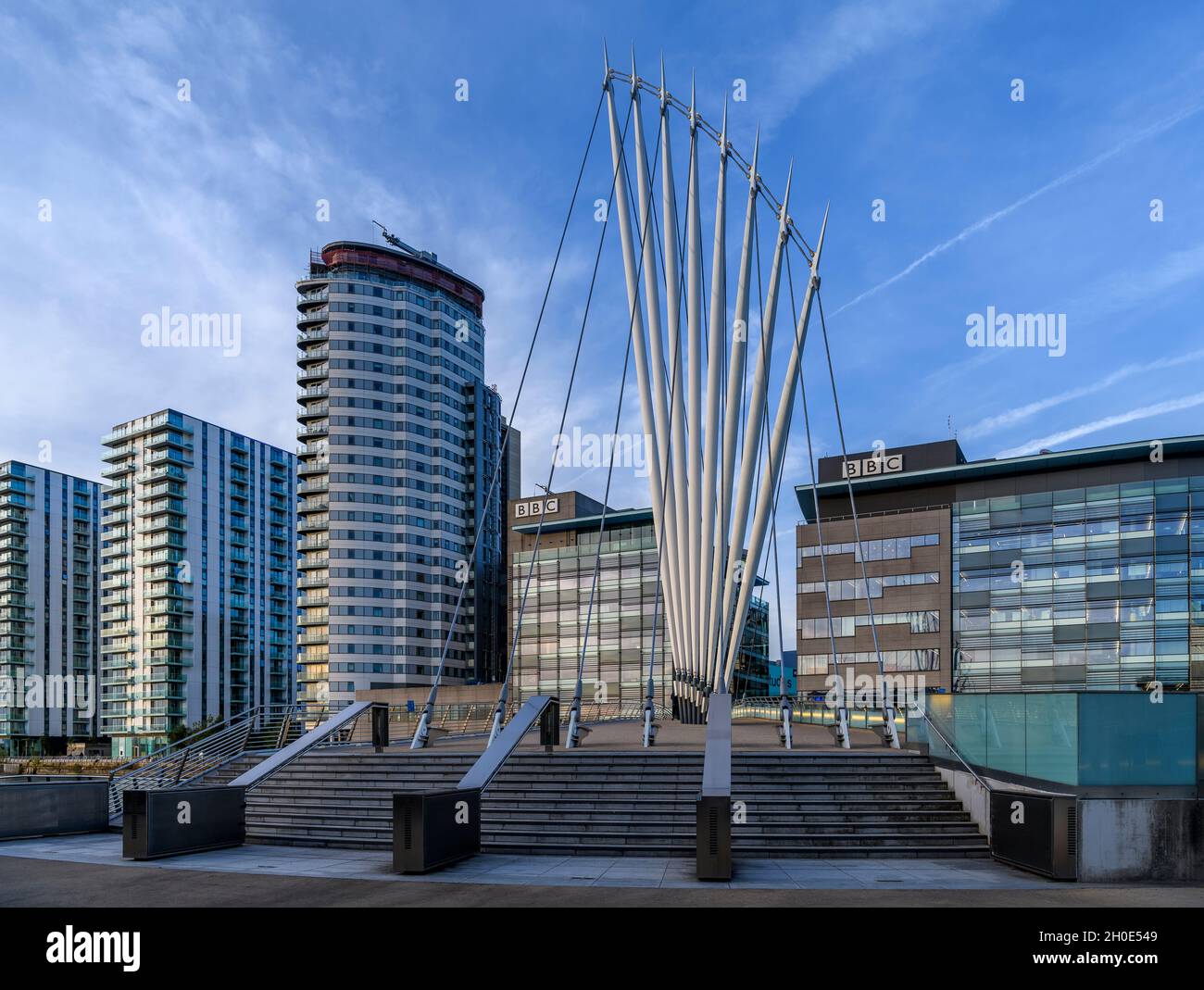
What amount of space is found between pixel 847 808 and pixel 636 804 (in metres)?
4.11

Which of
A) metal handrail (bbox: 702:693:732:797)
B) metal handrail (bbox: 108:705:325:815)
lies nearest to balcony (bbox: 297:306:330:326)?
A: metal handrail (bbox: 108:705:325:815)

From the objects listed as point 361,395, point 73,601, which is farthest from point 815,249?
point 73,601

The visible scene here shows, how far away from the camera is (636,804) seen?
1894 centimetres

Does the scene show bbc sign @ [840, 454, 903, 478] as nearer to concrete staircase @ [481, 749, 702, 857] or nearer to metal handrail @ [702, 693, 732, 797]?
metal handrail @ [702, 693, 732, 797]

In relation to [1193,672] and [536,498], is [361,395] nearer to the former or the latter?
[536,498]

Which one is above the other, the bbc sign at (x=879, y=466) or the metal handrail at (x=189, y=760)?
the bbc sign at (x=879, y=466)

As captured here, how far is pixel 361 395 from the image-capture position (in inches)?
4970

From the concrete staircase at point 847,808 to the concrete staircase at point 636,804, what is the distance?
0.03 metres

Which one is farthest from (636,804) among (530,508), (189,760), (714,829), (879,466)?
(530,508)

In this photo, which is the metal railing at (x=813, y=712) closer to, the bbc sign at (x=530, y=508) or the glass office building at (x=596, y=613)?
the glass office building at (x=596, y=613)

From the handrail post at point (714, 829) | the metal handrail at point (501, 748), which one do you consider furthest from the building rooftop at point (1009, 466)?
the handrail post at point (714, 829)

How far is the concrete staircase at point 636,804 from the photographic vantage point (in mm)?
17375

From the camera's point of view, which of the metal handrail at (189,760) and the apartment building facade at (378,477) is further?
the apartment building facade at (378,477)

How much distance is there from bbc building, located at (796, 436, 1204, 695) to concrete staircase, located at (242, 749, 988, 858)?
179 feet
